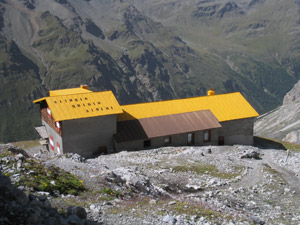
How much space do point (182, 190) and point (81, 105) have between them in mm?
22090

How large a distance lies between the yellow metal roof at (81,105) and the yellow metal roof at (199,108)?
4.35m

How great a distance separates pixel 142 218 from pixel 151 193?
5.66 m

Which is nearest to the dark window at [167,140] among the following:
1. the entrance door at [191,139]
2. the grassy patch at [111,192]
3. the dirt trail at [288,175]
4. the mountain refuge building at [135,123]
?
the mountain refuge building at [135,123]

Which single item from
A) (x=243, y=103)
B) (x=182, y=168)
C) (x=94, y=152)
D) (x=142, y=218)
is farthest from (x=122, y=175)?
(x=243, y=103)

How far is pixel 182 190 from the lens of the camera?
26.3 meters

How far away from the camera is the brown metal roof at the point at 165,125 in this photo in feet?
149

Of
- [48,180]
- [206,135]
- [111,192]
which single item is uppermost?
[48,180]

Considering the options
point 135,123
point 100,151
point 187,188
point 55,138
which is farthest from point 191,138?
point 187,188

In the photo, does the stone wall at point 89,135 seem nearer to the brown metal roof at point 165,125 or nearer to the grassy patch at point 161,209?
the brown metal roof at point 165,125

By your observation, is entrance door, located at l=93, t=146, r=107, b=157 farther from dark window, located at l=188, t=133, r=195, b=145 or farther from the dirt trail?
the dirt trail

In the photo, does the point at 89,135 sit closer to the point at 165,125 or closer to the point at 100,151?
the point at 100,151

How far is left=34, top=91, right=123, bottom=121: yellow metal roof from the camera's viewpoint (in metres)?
41.8

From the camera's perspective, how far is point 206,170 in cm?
3288

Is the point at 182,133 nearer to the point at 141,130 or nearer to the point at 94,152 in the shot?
the point at 141,130
